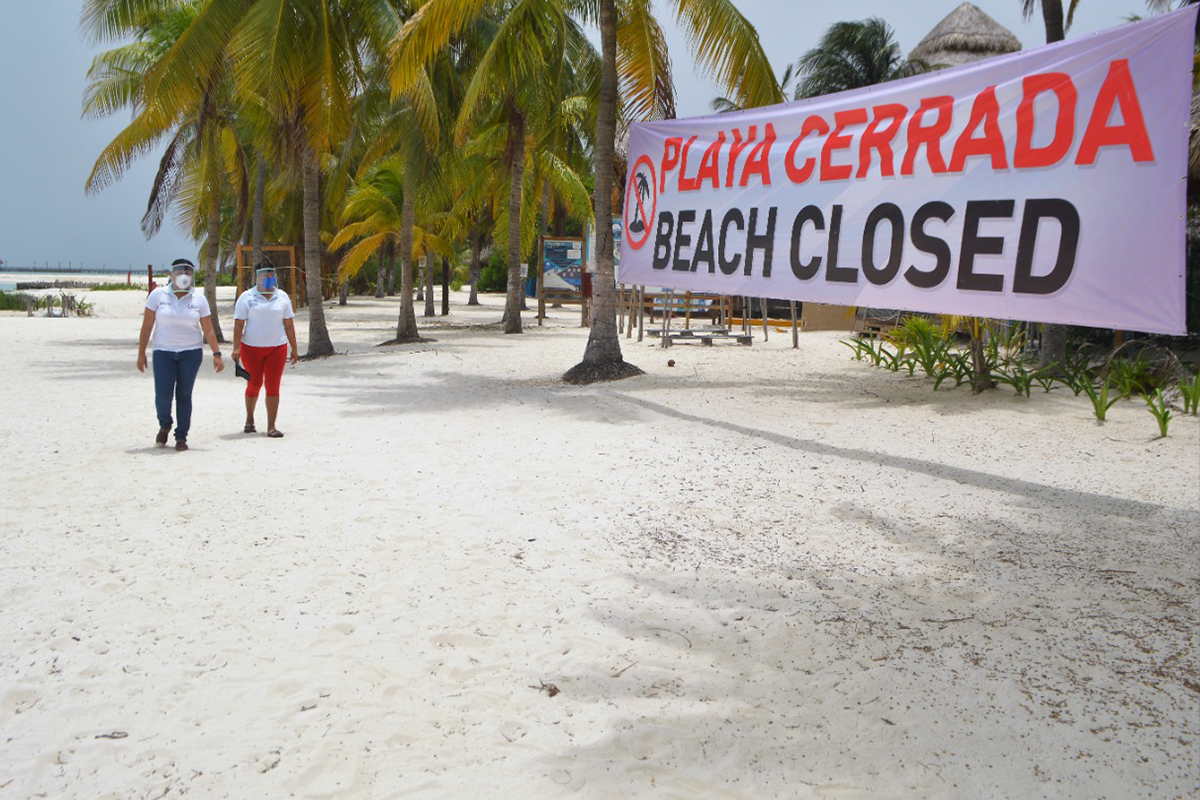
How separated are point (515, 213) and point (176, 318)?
532 inches

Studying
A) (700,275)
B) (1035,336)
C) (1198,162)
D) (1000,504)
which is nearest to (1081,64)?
(1000,504)

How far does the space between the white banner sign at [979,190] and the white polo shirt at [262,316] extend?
4.03m

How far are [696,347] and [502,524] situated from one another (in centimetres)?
1165

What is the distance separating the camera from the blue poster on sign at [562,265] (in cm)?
2709

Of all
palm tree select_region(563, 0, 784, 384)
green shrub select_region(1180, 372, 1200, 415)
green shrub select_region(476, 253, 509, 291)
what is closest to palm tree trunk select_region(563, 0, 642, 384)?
palm tree select_region(563, 0, 784, 384)

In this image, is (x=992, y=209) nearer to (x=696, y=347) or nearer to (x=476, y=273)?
(x=696, y=347)

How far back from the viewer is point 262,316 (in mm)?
8234

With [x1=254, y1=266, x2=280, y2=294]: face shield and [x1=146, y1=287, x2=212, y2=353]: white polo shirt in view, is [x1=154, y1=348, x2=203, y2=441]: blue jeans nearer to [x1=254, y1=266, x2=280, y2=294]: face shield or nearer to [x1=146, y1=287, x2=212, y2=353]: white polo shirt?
[x1=146, y1=287, x2=212, y2=353]: white polo shirt

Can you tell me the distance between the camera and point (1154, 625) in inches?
167

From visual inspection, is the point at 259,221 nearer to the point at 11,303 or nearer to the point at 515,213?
the point at 515,213

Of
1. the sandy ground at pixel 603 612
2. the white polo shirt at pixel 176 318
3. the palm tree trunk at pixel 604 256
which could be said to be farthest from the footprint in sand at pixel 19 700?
the palm tree trunk at pixel 604 256

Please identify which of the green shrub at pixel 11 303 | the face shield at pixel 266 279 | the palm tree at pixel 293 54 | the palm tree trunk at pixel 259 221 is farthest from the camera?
the green shrub at pixel 11 303

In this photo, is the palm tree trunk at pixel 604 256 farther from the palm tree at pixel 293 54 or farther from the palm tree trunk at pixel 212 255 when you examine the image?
Answer: the palm tree trunk at pixel 212 255

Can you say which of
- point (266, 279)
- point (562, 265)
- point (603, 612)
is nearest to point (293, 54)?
point (266, 279)
